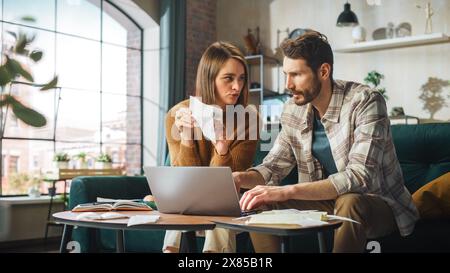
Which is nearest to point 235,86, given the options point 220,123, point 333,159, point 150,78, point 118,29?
point 220,123

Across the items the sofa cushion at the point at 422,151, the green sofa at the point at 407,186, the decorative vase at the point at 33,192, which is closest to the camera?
the green sofa at the point at 407,186

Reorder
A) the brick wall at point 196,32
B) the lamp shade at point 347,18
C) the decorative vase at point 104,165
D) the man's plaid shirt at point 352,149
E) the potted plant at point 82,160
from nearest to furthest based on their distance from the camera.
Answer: the man's plaid shirt at point 352,149 → the potted plant at point 82,160 → the decorative vase at point 104,165 → the lamp shade at point 347,18 → the brick wall at point 196,32

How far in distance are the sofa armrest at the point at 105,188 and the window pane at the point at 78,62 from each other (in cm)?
228

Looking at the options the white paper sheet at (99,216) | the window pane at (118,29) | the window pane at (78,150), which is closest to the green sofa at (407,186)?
the white paper sheet at (99,216)

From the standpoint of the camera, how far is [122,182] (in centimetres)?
267

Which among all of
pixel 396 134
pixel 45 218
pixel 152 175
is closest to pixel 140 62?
pixel 45 218

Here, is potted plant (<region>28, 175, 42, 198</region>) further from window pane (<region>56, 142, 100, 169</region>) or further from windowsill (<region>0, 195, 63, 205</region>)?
window pane (<region>56, 142, 100, 169</region>)

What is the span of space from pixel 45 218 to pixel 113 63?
5.51 ft

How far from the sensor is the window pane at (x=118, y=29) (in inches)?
205

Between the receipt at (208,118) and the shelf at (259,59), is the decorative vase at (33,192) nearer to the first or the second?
the shelf at (259,59)

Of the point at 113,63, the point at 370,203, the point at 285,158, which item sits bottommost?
the point at 370,203

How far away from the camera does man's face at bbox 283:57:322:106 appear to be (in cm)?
190

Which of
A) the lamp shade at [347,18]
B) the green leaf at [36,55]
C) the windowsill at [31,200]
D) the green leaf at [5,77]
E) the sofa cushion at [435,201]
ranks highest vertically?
the lamp shade at [347,18]
